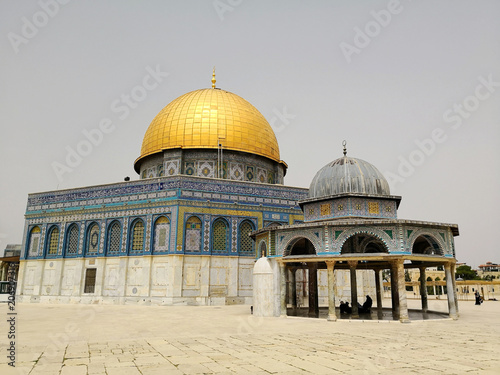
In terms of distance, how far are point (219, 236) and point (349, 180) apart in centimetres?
1084

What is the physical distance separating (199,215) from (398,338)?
16.0 meters

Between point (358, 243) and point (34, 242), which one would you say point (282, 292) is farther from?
point (34, 242)

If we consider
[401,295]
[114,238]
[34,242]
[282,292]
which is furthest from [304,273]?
[34,242]

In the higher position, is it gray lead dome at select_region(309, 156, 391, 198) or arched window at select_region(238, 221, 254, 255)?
gray lead dome at select_region(309, 156, 391, 198)

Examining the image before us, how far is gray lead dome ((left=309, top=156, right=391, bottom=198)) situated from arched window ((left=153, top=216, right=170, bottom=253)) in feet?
33.8

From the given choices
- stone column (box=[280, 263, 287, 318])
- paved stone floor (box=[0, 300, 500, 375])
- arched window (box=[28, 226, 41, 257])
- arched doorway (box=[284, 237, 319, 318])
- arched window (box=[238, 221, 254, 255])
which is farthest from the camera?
arched window (box=[28, 226, 41, 257])

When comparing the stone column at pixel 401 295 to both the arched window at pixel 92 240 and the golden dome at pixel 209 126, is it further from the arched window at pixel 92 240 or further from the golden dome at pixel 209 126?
the arched window at pixel 92 240

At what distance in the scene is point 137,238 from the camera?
24.4 meters

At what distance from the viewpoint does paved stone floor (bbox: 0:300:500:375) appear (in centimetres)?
610

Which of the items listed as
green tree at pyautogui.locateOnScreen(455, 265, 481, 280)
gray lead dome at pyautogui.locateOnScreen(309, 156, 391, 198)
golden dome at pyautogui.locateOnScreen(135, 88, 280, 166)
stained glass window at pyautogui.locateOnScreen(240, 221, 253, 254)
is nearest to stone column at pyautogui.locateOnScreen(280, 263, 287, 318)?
gray lead dome at pyautogui.locateOnScreen(309, 156, 391, 198)

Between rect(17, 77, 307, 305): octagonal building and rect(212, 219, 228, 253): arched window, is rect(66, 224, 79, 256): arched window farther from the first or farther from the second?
rect(212, 219, 228, 253): arched window

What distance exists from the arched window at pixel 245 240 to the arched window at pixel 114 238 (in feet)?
24.8

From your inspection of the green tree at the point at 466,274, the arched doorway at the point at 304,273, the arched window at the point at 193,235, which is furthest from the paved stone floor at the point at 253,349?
the green tree at the point at 466,274

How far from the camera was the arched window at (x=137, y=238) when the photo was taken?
2417 centimetres
